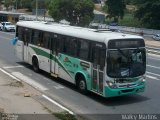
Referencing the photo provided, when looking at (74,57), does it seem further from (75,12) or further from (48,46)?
(75,12)

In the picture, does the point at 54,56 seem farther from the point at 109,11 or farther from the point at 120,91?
the point at 109,11

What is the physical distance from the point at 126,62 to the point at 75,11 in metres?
46.7

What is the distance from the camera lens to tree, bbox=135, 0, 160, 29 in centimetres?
7362

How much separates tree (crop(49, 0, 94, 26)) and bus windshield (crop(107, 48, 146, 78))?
4488 centimetres

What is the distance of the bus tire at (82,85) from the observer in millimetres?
15492

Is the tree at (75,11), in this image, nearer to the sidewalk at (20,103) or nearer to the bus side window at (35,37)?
the bus side window at (35,37)

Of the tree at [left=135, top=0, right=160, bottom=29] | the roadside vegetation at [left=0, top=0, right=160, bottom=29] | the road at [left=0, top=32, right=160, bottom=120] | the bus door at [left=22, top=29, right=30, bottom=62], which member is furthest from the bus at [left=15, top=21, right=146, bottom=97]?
the tree at [left=135, top=0, right=160, bottom=29]

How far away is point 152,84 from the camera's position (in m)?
18.0

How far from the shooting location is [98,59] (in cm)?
1444

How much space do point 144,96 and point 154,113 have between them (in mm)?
2601

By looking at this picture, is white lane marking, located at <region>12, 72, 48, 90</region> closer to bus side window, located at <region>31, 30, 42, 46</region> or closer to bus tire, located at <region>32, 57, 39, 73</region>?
bus tire, located at <region>32, 57, 39, 73</region>

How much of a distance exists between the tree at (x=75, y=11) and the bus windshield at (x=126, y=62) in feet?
147

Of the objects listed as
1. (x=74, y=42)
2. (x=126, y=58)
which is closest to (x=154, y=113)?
(x=126, y=58)

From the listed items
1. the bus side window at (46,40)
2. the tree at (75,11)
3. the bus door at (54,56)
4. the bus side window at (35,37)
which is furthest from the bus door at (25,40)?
the tree at (75,11)
